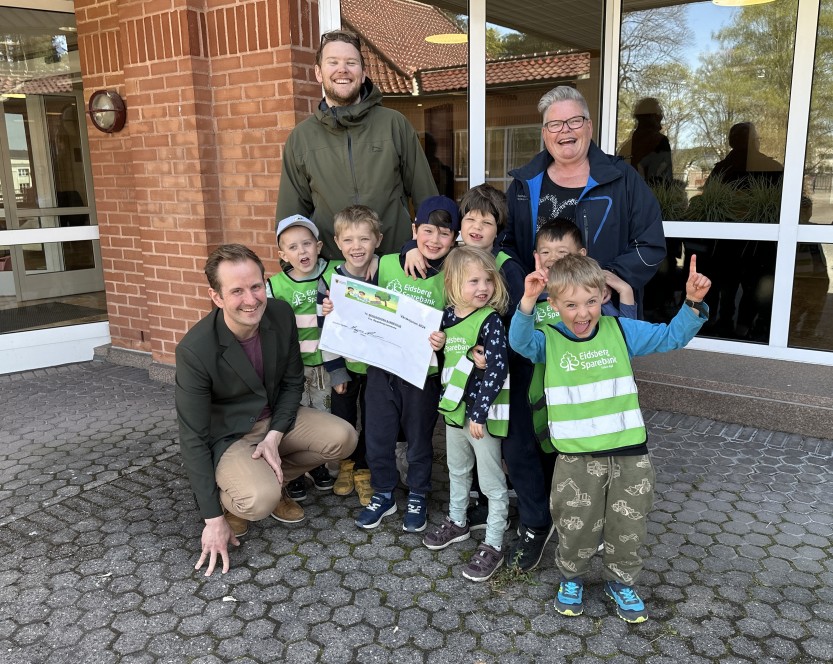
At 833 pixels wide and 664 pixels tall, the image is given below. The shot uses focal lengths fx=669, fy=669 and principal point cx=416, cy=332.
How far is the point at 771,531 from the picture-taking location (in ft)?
10.3

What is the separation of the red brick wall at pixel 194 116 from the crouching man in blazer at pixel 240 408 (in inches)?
70.3

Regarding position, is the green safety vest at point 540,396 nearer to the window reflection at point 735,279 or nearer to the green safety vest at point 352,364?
the green safety vest at point 352,364

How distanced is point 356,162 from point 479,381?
1469mm

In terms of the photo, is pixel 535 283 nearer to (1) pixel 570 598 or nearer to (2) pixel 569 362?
(2) pixel 569 362

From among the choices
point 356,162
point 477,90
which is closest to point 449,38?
point 477,90

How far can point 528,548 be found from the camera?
114 inches

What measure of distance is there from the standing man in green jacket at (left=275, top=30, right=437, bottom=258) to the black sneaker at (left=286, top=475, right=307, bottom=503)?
4.11ft

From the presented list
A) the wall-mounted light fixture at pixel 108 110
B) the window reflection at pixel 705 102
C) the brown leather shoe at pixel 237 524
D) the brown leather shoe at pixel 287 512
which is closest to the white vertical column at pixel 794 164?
the window reflection at pixel 705 102

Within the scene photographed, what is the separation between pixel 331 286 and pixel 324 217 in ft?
2.02

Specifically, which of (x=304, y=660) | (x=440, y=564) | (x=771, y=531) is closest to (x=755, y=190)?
(x=771, y=531)

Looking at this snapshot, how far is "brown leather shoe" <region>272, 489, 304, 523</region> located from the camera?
10.9 feet

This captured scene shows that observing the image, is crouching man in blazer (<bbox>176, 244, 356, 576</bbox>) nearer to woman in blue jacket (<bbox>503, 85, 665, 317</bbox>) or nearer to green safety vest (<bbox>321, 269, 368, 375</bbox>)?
green safety vest (<bbox>321, 269, 368, 375</bbox>)

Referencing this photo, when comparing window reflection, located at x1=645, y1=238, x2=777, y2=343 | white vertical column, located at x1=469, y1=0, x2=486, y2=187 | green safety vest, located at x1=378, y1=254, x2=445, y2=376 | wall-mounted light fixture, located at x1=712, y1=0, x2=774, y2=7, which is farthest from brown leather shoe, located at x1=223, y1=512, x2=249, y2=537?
wall-mounted light fixture, located at x1=712, y1=0, x2=774, y2=7

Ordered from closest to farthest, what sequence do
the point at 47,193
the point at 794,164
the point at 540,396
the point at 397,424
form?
the point at 540,396 < the point at 397,424 < the point at 794,164 < the point at 47,193
